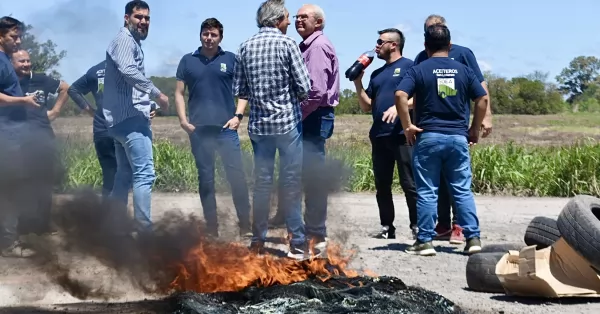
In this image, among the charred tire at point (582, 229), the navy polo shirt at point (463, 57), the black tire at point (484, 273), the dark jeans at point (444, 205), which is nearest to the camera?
the charred tire at point (582, 229)

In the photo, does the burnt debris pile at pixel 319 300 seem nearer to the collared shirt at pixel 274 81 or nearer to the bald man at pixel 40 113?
the collared shirt at pixel 274 81

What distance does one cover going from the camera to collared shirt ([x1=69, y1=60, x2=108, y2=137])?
869cm

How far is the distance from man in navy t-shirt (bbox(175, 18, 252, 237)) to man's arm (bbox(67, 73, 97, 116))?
1052 millimetres

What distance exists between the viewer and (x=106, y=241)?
643cm

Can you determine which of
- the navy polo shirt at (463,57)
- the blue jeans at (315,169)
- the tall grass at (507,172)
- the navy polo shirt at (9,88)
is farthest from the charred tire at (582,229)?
the tall grass at (507,172)

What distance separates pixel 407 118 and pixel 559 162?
26.7 feet

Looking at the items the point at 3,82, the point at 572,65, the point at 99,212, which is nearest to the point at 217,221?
the point at 99,212

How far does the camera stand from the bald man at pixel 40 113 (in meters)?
7.78

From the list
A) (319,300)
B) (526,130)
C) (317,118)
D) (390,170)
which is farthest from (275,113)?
(526,130)

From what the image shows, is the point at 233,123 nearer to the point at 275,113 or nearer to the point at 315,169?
the point at 275,113

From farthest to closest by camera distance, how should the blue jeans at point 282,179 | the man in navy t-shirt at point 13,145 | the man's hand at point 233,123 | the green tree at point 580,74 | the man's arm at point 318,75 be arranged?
the green tree at point 580,74
the man's hand at point 233,123
the man's arm at point 318,75
the man in navy t-shirt at point 13,145
the blue jeans at point 282,179

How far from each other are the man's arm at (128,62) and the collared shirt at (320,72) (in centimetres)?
148

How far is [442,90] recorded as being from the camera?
A: 7668 millimetres

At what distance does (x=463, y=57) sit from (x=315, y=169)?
2020 millimetres
